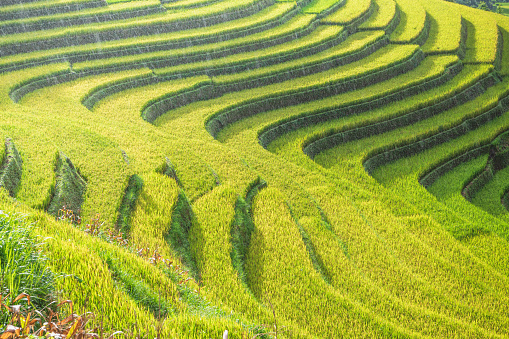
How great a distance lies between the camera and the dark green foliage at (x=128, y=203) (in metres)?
5.48

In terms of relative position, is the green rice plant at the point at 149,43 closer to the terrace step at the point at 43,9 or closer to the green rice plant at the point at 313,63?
the green rice plant at the point at 313,63

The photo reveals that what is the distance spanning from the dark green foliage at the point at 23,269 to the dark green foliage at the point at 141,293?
649 mm

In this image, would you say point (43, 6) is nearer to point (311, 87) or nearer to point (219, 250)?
point (311, 87)

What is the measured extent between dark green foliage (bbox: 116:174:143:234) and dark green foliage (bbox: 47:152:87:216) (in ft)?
1.97

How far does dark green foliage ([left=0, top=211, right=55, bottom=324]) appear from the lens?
2.63 metres

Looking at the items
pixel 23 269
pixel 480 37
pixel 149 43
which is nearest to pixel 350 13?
pixel 480 37

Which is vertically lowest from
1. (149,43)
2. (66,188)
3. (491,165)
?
(491,165)

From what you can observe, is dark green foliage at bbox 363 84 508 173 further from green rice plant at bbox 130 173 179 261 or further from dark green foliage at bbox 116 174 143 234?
dark green foliage at bbox 116 174 143 234

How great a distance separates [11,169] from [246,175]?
3.98 m

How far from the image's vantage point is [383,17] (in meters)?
20.1

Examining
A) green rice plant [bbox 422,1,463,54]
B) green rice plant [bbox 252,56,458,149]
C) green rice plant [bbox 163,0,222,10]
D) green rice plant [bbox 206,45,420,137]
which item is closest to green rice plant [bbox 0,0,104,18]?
green rice plant [bbox 163,0,222,10]

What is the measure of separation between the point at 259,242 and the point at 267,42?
11.9 metres

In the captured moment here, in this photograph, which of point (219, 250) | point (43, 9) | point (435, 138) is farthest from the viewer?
point (43, 9)

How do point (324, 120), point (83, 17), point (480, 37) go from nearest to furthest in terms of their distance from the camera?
point (324, 120)
point (83, 17)
point (480, 37)
